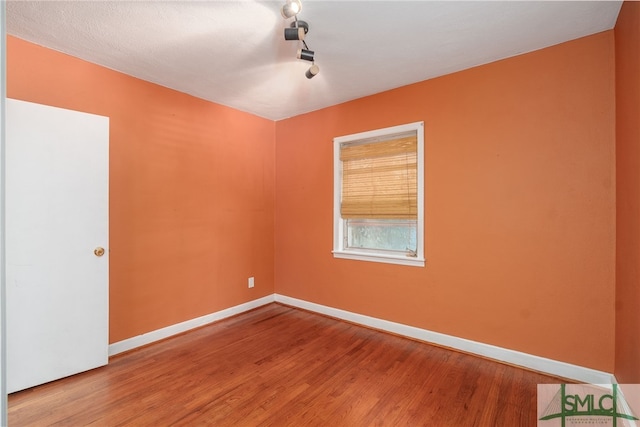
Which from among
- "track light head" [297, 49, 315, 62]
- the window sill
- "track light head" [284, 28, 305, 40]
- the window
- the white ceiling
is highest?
the white ceiling

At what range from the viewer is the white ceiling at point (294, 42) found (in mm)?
1860

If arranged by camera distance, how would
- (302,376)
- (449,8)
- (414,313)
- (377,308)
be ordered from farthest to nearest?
1. (377,308)
2. (414,313)
3. (302,376)
4. (449,8)

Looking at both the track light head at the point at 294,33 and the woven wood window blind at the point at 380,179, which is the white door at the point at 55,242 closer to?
the track light head at the point at 294,33

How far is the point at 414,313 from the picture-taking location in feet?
9.66

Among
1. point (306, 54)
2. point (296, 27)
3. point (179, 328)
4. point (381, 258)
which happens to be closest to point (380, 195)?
point (381, 258)

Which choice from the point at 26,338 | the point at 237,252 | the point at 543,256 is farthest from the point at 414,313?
the point at 26,338

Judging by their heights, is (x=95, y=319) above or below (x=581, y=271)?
below

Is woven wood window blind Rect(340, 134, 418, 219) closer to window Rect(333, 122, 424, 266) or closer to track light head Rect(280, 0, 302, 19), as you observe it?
window Rect(333, 122, 424, 266)

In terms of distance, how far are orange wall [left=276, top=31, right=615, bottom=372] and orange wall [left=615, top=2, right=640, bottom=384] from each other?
0.12 metres

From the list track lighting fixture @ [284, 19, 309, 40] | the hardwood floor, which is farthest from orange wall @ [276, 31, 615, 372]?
track lighting fixture @ [284, 19, 309, 40]

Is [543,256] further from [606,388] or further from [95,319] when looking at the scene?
[95,319]

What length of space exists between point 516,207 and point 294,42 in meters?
2.26

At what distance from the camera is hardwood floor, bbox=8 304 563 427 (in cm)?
183

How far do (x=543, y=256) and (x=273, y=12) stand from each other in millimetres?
2731
